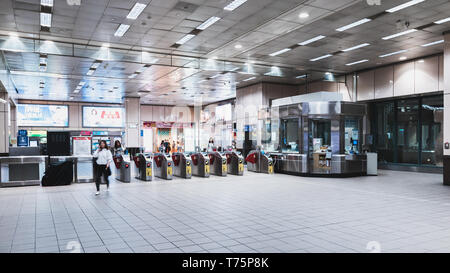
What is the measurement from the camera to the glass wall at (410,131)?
1320 cm

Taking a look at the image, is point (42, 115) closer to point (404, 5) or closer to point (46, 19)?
point (46, 19)

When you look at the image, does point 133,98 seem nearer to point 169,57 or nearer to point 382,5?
point 169,57

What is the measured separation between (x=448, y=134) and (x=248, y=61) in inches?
290

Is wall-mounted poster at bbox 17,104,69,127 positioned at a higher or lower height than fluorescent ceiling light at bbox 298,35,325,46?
lower

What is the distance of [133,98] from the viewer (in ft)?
75.4

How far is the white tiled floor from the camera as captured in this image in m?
4.16

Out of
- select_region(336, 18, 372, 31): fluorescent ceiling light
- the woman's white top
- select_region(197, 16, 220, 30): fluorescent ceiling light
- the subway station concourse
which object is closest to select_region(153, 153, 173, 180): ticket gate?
the subway station concourse

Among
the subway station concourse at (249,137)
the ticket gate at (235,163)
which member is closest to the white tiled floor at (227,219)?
the subway station concourse at (249,137)

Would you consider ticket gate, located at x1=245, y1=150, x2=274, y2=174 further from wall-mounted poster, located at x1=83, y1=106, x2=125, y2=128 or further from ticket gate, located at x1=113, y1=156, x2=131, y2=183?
wall-mounted poster, located at x1=83, y1=106, x2=125, y2=128

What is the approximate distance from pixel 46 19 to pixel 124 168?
4703 mm

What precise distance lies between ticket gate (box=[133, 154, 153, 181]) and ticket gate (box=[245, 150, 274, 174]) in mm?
4389

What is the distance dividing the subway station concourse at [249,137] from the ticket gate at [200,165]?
7cm
